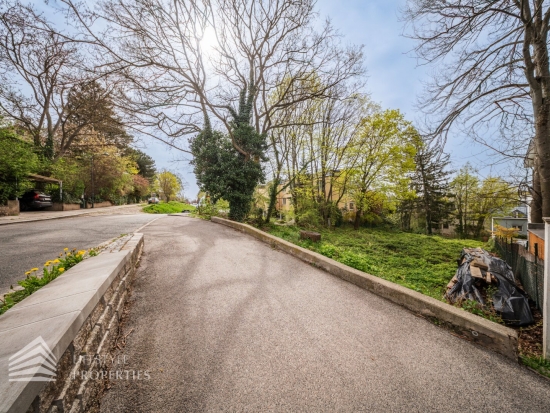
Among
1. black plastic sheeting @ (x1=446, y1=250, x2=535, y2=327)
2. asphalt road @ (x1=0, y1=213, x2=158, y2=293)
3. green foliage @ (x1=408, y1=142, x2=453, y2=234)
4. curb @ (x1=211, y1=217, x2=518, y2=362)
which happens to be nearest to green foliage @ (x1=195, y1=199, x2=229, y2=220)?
asphalt road @ (x1=0, y1=213, x2=158, y2=293)

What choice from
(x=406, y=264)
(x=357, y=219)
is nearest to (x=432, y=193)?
(x=357, y=219)

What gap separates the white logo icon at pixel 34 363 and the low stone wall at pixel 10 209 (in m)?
17.1

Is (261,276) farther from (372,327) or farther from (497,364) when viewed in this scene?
(497,364)

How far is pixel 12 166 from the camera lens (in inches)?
455

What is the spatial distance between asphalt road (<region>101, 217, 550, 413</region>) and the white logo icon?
2.49 ft

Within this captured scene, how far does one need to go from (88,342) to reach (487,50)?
1029 cm

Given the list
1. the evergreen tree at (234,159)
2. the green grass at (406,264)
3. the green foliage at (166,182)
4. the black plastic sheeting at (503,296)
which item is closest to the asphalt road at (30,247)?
the green grass at (406,264)

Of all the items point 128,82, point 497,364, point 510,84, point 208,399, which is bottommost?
point 497,364

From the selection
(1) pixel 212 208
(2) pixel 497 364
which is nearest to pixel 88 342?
(2) pixel 497 364

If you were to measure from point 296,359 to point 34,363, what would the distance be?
6.70 feet

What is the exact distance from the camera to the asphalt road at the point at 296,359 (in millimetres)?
1786

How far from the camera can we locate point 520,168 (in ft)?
19.5

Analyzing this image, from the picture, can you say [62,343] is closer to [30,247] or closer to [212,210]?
[30,247]

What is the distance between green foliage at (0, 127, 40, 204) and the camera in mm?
11422
